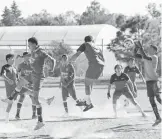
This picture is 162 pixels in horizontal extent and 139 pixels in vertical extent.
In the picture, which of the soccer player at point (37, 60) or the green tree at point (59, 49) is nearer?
the soccer player at point (37, 60)

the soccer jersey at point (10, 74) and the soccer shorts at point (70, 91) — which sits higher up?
the soccer jersey at point (10, 74)

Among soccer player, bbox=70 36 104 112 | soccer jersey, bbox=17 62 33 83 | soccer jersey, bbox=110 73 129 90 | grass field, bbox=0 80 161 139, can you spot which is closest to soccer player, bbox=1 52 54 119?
soccer jersey, bbox=17 62 33 83

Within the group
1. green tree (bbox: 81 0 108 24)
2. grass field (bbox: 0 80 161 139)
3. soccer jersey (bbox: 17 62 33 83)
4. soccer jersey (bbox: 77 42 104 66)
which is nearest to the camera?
grass field (bbox: 0 80 161 139)

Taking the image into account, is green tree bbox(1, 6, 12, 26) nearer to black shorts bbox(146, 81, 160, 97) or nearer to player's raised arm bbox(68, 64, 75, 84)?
player's raised arm bbox(68, 64, 75, 84)

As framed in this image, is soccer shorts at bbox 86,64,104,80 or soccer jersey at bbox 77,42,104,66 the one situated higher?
soccer jersey at bbox 77,42,104,66

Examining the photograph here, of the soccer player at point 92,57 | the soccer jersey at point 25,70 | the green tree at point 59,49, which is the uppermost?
the soccer player at point 92,57

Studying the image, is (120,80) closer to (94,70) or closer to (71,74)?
(71,74)

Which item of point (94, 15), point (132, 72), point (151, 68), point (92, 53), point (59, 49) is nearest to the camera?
point (92, 53)

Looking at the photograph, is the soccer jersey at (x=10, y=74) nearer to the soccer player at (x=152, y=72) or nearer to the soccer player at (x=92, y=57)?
the soccer player at (x=92, y=57)

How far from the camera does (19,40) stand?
159 feet

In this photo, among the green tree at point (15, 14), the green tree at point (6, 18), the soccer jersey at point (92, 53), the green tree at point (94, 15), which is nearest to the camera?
the soccer jersey at point (92, 53)

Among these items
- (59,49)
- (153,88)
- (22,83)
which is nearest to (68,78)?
(22,83)

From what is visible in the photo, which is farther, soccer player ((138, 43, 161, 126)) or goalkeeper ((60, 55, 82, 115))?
goalkeeper ((60, 55, 82, 115))

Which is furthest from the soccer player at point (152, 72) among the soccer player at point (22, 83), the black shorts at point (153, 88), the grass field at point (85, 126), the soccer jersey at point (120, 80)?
the soccer player at point (22, 83)
